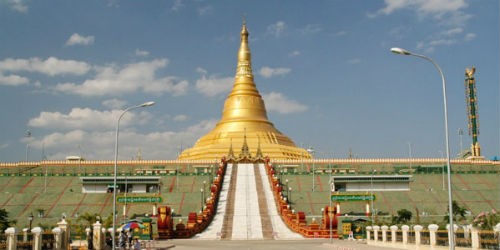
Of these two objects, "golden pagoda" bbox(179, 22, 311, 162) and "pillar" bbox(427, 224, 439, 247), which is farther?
"golden pagoda" bbox(179, 22, 311, 162)

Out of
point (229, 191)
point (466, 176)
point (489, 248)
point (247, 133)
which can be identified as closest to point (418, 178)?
point (466, 176)

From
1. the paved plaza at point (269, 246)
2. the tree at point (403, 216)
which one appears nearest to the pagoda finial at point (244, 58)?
the tree at point (403, 216)

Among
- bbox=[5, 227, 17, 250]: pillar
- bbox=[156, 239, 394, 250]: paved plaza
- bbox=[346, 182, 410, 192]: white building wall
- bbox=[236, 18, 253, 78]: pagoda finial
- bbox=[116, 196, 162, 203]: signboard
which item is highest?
bbox=[236, 18, 253, 78]: pagoda finial

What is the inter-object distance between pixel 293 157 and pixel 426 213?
34596mm

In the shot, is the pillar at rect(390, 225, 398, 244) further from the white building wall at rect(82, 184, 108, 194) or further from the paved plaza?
the white building wall at rect(82, 184, 108, 194)

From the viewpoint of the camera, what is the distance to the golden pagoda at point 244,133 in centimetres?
A: 8394

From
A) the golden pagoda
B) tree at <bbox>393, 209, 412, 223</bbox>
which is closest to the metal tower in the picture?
the golden pagoda

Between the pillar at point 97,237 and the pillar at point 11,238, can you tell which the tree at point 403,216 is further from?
the pillar at point 11,238

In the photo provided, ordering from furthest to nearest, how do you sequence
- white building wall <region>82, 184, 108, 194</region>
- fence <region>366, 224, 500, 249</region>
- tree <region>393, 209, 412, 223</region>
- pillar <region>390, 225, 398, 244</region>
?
white building wall <region>82, 184, 108, 194</region> < tree <region>393, 209, 412, 223</region> < pillar <region>390, 225, 398, 244</region> < fence <region>366, 224, 500, 249</region>

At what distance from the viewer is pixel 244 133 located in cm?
8738

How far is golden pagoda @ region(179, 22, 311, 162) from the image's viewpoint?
83938 millimetres

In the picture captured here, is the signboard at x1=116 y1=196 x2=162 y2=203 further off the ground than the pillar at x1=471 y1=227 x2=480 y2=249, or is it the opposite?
the signboard at x1=116 y1=196 x2=162 y2=203

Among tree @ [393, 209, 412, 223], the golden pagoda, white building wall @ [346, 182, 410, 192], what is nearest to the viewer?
tree @ [393, 209, 412, 223]

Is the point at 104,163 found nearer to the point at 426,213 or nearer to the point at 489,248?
the point at 426,213
